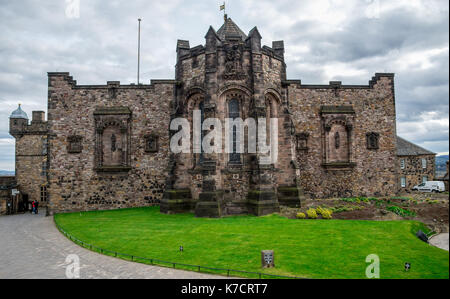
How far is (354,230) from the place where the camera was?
1337 centimetres

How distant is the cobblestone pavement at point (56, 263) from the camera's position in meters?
8.70

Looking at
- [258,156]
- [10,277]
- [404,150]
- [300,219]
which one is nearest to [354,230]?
[300,219]

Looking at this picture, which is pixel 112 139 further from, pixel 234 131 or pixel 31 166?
pixel 31 166

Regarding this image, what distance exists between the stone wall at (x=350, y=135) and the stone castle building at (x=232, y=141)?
0.09 metres

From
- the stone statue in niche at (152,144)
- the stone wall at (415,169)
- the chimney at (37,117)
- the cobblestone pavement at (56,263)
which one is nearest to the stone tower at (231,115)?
the stone statue in niche at (152,144)

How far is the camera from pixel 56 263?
33.0ft

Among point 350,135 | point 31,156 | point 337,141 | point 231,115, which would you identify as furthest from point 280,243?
point 31,156

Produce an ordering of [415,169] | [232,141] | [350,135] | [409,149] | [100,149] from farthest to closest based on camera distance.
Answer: [409,149], [415,169], [350,135], [100,149], [232,141]

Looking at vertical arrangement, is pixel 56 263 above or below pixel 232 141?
below

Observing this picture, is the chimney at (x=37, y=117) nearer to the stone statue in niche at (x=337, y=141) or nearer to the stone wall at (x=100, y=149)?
the stone wall at (x=100, y=149)

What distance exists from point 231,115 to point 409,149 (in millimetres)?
29402

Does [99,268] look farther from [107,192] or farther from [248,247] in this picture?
[107,192]
